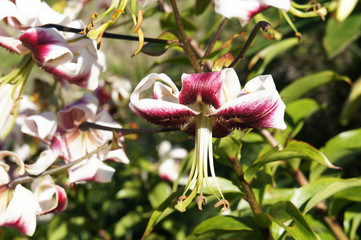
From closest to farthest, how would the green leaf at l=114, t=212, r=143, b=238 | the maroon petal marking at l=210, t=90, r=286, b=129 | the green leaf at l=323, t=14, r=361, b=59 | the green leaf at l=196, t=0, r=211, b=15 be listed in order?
the maroon petal marking at l=210, t=90, r=286, b=129 < the green leaf at l=196, t=0, r=211, b=15 < the green leaf at l=323, t=14, r=361, b=59 < the green leaf at l=114, t=212, r=143, b=238

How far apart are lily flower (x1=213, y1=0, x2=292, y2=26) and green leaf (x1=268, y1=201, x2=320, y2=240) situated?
0.18m

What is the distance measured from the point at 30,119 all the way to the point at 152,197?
35cm

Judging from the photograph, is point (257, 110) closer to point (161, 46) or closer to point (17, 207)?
point (161, 46)

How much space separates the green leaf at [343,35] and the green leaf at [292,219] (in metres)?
0.34

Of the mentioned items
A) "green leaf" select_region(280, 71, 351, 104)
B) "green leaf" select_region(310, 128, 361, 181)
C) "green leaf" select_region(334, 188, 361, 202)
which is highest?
"green leaf" select_region(280, 71, 351, 104)

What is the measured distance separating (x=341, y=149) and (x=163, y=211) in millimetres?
281

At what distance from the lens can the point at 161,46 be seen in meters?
0.42

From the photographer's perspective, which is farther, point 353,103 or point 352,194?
point 353,103

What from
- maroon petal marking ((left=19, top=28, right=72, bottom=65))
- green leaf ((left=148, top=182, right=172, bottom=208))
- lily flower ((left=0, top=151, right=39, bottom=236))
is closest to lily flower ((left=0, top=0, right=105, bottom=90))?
maroon petal marking ((left=19, top=28, right=72, bottom=65))

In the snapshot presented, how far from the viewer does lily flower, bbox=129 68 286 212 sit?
34 centimetres

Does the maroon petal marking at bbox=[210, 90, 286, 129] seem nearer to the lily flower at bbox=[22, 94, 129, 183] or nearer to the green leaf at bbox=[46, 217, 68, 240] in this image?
the lily flower at bbox=[22, 94, 129, 183]

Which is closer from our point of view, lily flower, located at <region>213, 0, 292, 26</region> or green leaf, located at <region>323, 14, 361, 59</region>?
lily flower, located at <region>213, 0, 292, 26</region>

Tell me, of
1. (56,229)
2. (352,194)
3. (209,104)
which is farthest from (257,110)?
(56,229)

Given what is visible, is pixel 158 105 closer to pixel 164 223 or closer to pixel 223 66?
pixel 223 66
